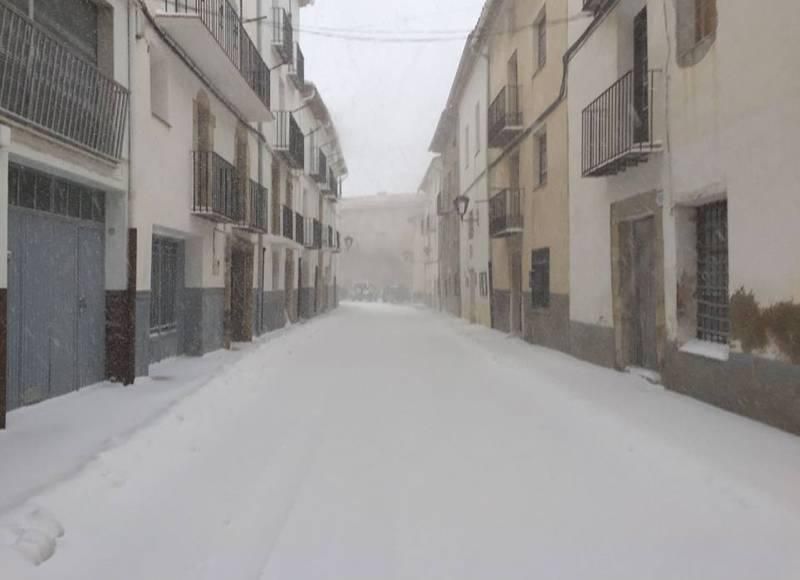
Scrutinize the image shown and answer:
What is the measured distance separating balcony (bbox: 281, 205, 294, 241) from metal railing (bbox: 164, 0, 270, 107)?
5482mm

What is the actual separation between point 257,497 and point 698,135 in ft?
20.0

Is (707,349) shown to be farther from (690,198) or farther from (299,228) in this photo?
(299,228)

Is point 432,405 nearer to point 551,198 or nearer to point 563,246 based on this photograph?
point 563,246

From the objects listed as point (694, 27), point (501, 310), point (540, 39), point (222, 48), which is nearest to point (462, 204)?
point (501, 310)

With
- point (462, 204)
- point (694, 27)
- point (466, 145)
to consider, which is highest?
point (466, 145)

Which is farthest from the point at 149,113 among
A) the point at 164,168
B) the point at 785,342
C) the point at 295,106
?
the point at 295,106

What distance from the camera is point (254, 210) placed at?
52.9 feet

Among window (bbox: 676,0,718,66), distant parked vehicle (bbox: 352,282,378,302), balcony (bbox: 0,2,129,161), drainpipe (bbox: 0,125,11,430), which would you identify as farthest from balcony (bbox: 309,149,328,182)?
distant parked vehicle (bbox: 352,282,378,302)

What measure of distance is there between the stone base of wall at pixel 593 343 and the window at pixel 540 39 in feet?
20.3

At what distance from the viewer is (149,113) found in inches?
382

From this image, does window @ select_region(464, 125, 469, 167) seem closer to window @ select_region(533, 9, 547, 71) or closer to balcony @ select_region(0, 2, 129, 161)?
window @ select_region(533, 9, 547, 71)

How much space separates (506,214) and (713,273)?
977 cm

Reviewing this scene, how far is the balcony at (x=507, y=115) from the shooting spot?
16.6m

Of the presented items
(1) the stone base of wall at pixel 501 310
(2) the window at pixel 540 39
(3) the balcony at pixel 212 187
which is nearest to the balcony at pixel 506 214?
(1) the stone base of wall at pixel 501 310
